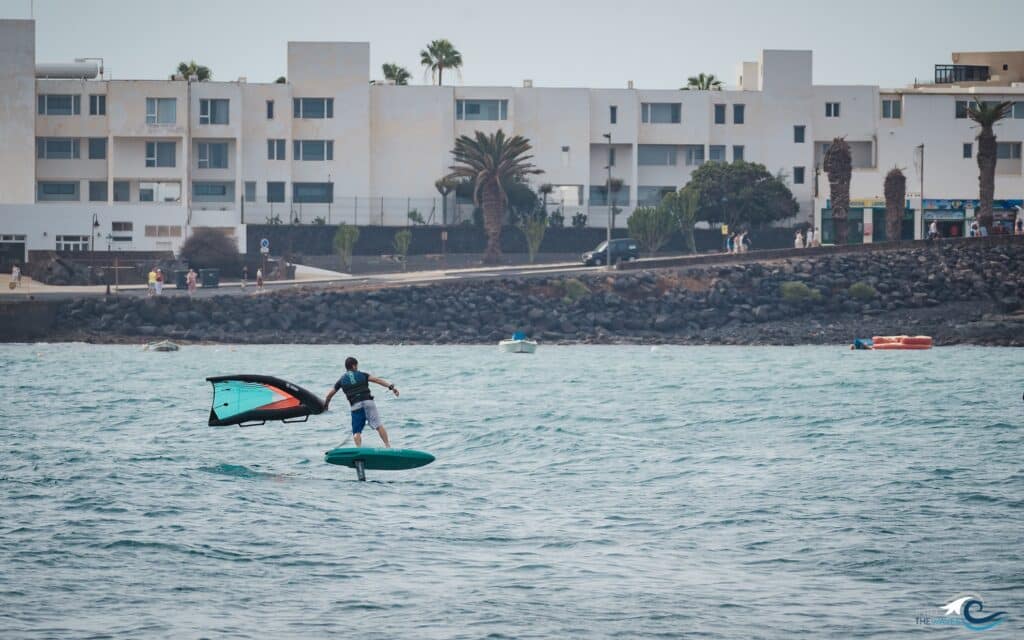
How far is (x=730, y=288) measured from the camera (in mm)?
84875

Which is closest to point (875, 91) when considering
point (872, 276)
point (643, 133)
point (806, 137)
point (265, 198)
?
point (806, 137)

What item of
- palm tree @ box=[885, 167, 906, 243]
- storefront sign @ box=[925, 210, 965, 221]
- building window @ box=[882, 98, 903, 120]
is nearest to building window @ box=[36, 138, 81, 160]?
palm tree @ box=[885, 167, 906, 243]

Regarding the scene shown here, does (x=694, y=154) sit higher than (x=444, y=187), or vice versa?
(x=694, y=154)

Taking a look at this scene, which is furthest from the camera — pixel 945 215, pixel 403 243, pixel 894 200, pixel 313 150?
pixel 313 150

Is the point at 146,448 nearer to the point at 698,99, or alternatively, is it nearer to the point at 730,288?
the point at 730,288

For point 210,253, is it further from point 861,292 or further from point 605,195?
point 861,292

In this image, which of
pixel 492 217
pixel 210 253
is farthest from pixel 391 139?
pixel 210 253

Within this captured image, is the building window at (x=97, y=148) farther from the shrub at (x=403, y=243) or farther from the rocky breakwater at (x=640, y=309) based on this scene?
the rocky breakwater at (x=640, y=309)

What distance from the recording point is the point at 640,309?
82.3 metres

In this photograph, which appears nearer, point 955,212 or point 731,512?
point 731,512

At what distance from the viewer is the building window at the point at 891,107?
11307 centimetres

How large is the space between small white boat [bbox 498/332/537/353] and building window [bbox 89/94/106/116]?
45.1m

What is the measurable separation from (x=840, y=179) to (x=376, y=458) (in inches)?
2854

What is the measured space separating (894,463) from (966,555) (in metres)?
10.2
